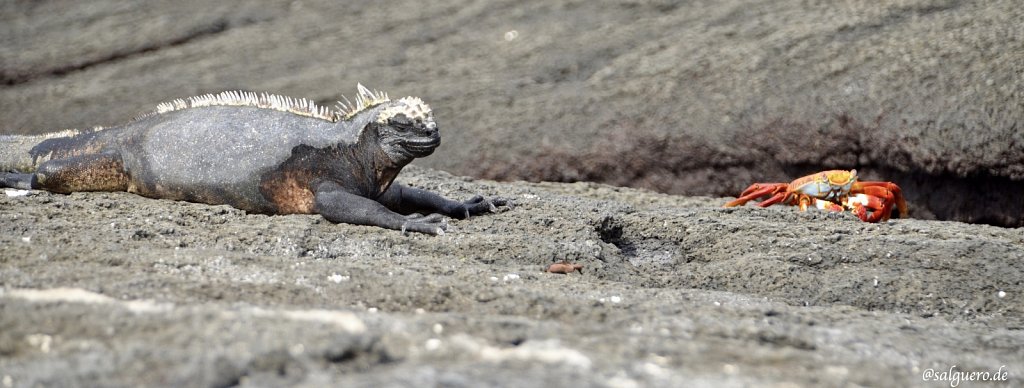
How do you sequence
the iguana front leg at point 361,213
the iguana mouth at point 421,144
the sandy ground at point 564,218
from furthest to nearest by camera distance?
1. the iguana mouth at point 421,144
2. the iguana front leg at point 361,213
3. the sandy ground at point 564,218

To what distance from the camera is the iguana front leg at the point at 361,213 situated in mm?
4727

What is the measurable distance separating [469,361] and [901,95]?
16.6 feet

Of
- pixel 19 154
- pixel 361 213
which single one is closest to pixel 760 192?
pixel 361 213

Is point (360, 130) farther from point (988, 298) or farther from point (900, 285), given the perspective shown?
point (988, 298)

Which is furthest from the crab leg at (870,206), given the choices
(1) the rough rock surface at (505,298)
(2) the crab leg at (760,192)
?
(1) the rough rock surface at (505,298)

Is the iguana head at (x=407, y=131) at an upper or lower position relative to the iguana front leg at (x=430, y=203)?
upper

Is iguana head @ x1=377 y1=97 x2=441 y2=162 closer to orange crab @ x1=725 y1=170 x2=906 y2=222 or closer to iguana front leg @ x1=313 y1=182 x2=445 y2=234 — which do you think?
iguana front leg @ x1=313 y1=182 x2=445 y2=234

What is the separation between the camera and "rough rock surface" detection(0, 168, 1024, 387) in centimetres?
247

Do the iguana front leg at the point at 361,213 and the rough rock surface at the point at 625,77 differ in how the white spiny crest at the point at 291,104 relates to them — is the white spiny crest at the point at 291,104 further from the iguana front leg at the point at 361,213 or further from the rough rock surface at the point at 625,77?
the rough rock surface at the point at 625,77

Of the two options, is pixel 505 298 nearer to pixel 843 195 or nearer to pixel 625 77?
pixel 843 195

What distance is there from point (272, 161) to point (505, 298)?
212 centimetres

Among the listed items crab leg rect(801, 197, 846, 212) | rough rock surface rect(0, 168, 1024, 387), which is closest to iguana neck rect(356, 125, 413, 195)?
rough rock surface rect(0, 168, 1024, 387)

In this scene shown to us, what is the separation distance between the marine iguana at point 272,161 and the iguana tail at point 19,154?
18cm

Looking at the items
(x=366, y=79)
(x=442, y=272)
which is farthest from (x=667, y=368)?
(x=366, y=79)
